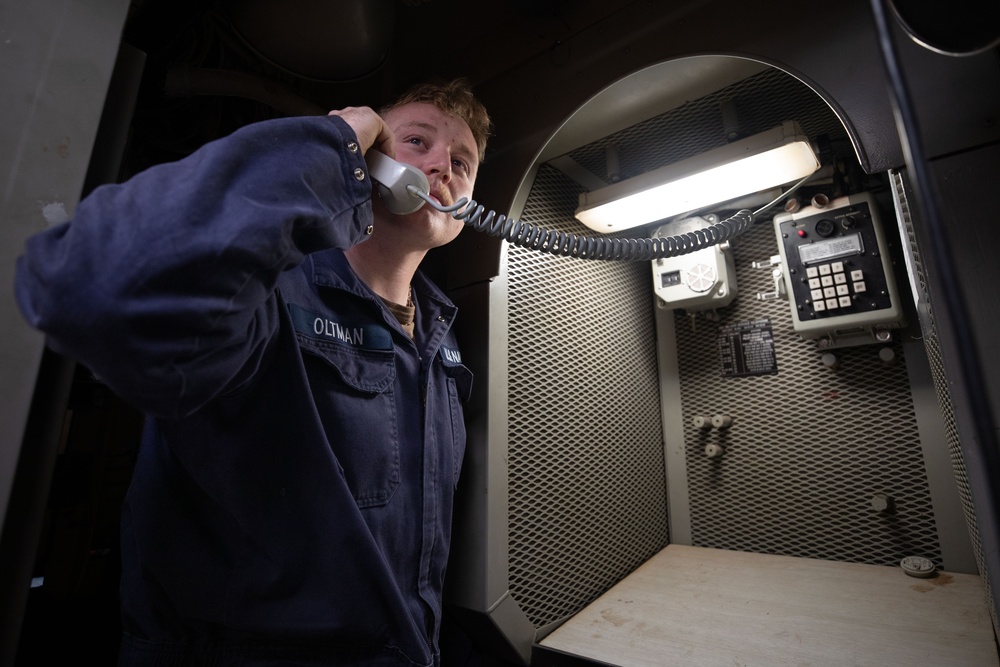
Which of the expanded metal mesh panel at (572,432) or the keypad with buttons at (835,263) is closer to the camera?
the expanded metal mesh panel at (572,432)

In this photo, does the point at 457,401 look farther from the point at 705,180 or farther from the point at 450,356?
the point at 705,180

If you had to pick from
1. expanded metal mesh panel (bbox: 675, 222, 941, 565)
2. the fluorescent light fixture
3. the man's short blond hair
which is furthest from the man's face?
expanded metal mesh panel (bbox: 675, 222, 941, 565)

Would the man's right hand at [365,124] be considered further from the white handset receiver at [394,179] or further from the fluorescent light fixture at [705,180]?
the fluorescent light fixture at [705,180]

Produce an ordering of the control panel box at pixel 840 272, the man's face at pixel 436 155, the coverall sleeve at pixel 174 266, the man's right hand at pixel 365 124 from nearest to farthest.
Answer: the coverall sleeve at pixel 174 266, the man's right hand at pixel 365 124, the man's face at pixel 436 155, the control panel box at pixel 840 272

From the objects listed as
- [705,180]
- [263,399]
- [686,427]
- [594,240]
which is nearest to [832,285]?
[705,180]

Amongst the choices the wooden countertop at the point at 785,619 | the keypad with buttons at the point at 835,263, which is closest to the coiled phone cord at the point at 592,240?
the keypad with buttons at the point at 835,263

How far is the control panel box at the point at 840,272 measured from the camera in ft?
4.10

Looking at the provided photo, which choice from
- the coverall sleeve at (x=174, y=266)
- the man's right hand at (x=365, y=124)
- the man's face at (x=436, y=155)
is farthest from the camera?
the man's face at (x=436, y=155)

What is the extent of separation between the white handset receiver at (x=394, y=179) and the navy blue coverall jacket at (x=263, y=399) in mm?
158

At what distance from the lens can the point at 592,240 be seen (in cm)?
108

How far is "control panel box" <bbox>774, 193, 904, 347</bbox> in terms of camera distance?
125cm

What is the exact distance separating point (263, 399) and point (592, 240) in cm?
73

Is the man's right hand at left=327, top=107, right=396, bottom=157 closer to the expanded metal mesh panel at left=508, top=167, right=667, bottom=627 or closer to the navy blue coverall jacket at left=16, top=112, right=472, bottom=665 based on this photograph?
the navy blue coverall jacket at left=16, top=112, right=472, bottom=665

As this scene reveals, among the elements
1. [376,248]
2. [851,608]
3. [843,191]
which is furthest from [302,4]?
[851,608]
